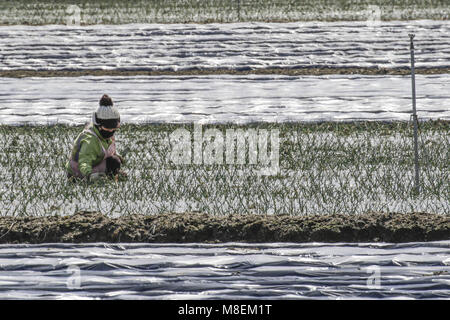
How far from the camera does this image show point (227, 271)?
13.2 feet

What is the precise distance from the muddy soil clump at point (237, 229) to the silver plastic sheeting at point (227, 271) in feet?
0.56

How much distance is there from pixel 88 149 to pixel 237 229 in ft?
6.36

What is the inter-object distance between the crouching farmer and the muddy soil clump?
4.52ft

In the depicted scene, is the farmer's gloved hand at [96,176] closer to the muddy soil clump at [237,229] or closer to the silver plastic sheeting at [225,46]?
the muddy soil clump at [237,229]

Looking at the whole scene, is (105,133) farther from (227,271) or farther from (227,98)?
(227,98)

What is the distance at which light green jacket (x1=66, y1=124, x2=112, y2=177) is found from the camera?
615 centimetres

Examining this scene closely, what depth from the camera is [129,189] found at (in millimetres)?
5770

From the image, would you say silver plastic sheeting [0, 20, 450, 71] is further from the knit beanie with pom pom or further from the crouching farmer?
the knit beanie with pom pom

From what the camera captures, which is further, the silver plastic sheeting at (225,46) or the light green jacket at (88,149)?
the silver plastic sheeting at (225,46)

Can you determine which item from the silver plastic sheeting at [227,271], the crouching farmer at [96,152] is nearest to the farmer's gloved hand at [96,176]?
the crouching farmer at [96,152]

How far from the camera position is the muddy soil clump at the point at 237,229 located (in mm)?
4562

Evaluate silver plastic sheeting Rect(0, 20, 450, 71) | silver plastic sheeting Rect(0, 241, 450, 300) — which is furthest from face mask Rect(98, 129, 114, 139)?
silver plastic sheeting Rect(0, 20, 450, 71)

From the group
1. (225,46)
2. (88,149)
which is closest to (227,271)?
(88,149)

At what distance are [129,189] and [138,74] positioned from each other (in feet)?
27.6
